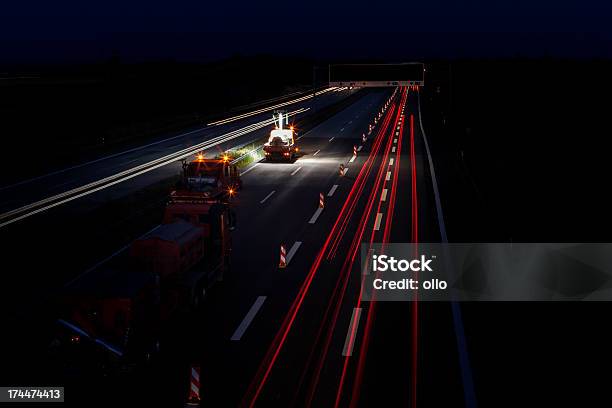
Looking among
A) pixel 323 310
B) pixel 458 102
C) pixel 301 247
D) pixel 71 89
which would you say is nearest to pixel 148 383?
pixel 323 310

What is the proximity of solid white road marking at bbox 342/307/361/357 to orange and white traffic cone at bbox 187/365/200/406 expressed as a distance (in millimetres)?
3504

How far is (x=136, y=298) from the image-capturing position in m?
12.7

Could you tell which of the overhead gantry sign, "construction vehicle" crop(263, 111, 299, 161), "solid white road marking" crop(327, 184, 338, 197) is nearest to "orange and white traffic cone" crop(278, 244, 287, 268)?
"solid white road marking" crop(327, 184, 338, 197)

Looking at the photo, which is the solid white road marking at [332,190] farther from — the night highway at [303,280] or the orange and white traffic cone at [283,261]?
the orange and white traffic cone at [283,261]

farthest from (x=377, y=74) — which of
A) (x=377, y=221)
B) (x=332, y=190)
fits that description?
(x=377, y=221)

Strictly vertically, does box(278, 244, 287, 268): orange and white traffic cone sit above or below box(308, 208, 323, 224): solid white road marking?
above

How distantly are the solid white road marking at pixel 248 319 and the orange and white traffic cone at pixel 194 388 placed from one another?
10.4ft

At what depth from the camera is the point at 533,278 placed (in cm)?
1877

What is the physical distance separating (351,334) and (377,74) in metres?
89.9

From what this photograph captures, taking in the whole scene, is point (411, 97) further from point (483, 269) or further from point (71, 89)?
point (483, 269)

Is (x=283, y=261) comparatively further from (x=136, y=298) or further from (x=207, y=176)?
(x=136, y=298)

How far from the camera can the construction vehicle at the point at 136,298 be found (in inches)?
481

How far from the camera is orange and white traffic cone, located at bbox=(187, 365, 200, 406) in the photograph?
1156cm

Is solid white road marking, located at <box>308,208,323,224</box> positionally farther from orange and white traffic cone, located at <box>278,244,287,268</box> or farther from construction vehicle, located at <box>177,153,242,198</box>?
orange and white traffic cone, located at <box>278,244,287,268</box>
